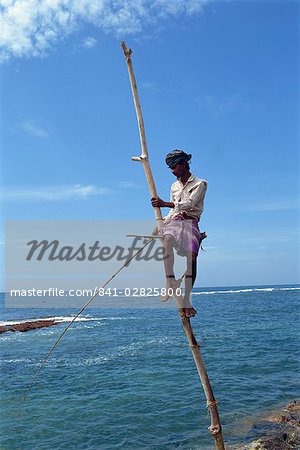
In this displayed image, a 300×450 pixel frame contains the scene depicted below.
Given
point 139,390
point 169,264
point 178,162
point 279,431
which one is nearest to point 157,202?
point 178,162

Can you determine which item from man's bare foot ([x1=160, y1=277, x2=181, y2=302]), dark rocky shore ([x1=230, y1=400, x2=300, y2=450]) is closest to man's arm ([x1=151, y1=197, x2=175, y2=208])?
man's bare foot ([x1=160, y1=277, x2=181, y2=302])

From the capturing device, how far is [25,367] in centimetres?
2336

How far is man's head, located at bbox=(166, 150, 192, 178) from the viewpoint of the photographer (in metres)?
4.49

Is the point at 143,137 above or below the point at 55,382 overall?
above

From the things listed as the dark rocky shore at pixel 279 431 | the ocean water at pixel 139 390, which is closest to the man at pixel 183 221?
the ocean water at pixel 139 390

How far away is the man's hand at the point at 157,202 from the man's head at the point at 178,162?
0.34 metres

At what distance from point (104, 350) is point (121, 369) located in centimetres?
607

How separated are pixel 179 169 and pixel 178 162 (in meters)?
0.08

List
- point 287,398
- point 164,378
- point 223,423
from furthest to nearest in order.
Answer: point 164,378
point 287,398
point 223,423

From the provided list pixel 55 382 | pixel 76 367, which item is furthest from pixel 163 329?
pixel 55 382

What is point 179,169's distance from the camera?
4.52 m

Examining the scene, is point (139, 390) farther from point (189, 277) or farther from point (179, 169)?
point (179, 169)

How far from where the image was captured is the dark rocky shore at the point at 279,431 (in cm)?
1131

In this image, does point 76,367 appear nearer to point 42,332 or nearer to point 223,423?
point 223,423
